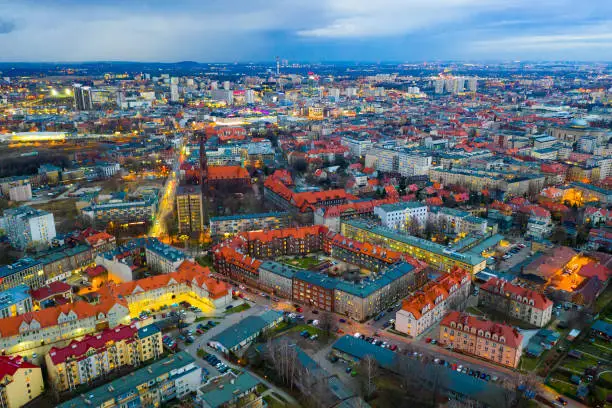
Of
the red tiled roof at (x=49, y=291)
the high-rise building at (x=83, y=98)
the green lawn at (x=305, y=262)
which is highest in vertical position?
the high-rise building at (x=83, y=98)

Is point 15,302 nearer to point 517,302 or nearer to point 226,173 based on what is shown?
point 517,302

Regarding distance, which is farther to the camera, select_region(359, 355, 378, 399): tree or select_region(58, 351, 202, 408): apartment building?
select_region(359, 355, 378, 399): tree

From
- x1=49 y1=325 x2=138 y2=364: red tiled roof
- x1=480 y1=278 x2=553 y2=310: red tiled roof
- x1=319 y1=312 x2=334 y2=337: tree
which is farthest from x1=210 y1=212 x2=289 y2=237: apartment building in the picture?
x1=480 y1=278 x2=553 y2=310: red tiled roof

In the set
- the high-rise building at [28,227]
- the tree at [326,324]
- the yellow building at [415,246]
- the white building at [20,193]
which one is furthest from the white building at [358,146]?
the tree at [326,324]

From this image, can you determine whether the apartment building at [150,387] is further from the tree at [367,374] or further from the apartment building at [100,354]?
the tree at [367,374]

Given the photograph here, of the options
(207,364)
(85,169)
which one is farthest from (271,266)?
(85,169)

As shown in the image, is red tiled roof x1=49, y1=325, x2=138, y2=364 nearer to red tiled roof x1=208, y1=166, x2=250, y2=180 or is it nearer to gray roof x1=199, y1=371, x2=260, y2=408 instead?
gray roof x1=199, y1=371, x2=260, y2=408
